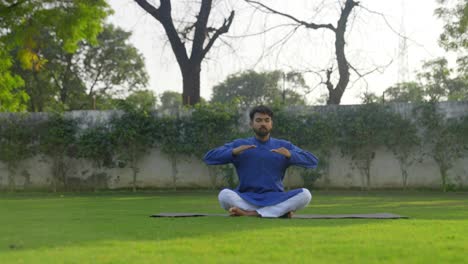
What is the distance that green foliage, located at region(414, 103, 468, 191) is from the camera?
1552 centimetres

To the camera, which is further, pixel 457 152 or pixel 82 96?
pixel 82 96

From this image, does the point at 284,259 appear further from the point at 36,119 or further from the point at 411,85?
the point at 411,85

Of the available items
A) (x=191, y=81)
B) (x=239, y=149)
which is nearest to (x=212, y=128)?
(x=191, y=81)

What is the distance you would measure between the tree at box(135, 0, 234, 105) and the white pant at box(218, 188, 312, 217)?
12.5 meters

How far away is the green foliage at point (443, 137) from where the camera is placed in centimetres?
1552

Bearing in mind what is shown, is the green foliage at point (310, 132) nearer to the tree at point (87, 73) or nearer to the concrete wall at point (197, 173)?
the concrete wall at point (197, 173)

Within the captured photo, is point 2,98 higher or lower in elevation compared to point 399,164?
higher

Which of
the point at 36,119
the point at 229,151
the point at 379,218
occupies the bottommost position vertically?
the point at 379,218

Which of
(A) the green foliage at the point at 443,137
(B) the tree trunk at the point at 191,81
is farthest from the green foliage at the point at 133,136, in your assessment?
(A) the green foliage at the point at 443,137

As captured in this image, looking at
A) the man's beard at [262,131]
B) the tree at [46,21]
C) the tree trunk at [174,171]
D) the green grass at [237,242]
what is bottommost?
the green grass at [237,242]

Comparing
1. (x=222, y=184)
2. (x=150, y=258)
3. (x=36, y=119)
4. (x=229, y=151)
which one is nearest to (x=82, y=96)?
(x=36, y=119)

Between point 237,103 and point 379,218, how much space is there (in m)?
10.6

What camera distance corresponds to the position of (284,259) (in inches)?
139

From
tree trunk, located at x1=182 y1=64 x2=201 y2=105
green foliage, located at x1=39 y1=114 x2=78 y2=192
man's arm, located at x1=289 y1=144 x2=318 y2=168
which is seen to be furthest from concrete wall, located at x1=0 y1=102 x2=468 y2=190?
man's arm, located at x1=289 y1=144 x2=318 y2=168
